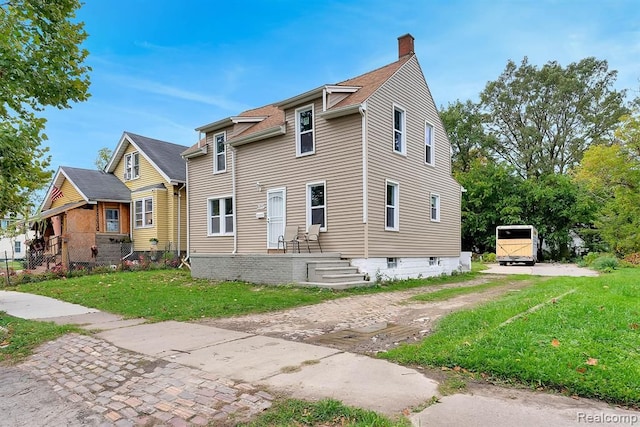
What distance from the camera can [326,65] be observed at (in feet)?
75.9

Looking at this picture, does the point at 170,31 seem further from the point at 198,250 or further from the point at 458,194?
the point at 458,194

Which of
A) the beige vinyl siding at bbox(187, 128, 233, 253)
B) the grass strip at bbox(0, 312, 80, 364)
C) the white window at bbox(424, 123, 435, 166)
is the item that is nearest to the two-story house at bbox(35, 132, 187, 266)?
the beige vinyl siding at bbox(187, 128, 233, 253)

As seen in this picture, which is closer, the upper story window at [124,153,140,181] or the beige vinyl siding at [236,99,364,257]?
the beige vinyl siding at [236,99,364,257]

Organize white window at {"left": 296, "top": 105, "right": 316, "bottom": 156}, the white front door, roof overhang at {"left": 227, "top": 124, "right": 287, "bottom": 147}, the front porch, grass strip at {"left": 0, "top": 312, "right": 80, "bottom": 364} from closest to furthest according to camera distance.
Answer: grass strip at {"left": 0, "top": 312, "right": 80, "bottom": 364}
the front porch
white window at {"left": 296, "top": 105, "right": 316, "bottom": 156}
roof overhang at {"left": 227, "top": 124, "right": 287, "bottom": 147}
the white front door

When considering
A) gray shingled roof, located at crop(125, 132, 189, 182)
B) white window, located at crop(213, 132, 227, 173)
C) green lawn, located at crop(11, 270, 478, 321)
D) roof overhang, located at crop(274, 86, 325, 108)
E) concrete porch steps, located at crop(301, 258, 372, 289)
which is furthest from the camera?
gray shingled roof, located at crop(125, 132, 189, 182)

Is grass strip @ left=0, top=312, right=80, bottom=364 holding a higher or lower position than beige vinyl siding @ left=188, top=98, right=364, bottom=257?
lower

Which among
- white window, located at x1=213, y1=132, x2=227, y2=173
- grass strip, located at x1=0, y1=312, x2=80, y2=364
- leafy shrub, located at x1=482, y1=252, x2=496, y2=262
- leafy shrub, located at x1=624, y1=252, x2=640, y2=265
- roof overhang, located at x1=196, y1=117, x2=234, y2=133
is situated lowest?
leafy shrub, located at x1=482, y1=252, x2=496, y2=262

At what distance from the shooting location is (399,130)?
14695 mm

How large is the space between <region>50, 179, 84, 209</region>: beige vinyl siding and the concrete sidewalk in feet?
62.7

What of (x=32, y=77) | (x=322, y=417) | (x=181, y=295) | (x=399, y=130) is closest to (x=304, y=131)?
(x=399, y=130)

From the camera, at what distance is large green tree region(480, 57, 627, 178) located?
35.1m

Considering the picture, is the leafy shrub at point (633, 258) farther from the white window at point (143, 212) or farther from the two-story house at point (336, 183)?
the white window at point (143, 212)

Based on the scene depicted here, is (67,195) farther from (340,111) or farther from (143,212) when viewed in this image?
(340,111)

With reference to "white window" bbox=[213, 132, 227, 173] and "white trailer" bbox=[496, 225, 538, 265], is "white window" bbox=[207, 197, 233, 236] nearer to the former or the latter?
"white window" bbox=[213, 132, 227, 173]
